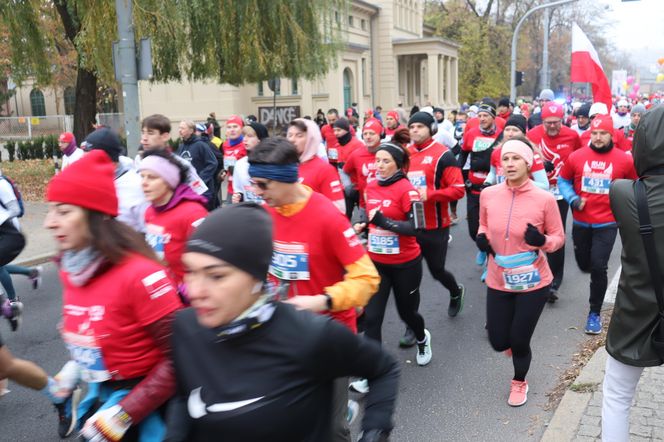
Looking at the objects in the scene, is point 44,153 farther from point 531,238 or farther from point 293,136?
point 531,238

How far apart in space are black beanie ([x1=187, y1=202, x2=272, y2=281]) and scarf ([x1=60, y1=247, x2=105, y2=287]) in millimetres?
773

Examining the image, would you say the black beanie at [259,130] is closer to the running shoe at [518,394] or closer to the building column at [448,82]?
the running shoe at [518,394]

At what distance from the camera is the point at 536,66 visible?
62.0 m

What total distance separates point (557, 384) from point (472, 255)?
442 cm

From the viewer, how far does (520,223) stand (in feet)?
14.7

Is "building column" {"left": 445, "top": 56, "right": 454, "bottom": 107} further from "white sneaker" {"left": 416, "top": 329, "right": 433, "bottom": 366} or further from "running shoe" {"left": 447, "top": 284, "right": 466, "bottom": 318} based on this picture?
"white sneaker" {"left": 416, "top": 329, "right": 433, "bottom": 366}

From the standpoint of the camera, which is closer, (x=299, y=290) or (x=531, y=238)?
(x=299, y=290)

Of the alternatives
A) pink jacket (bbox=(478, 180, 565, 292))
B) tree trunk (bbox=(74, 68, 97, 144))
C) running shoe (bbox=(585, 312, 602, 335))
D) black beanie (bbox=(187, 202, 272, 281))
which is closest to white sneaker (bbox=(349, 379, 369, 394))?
pink jacket (bbox=(478, 180, 565, 292))

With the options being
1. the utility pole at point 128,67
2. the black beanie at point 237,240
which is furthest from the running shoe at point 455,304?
the utility pole at point 128,67

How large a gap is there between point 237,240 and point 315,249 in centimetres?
151

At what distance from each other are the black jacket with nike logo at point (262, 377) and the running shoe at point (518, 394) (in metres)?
2.99

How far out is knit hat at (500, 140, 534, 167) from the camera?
14.9 ft

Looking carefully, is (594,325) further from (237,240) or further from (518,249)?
(237,240)

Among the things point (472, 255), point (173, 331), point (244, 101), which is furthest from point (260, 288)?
point (244, 101)
